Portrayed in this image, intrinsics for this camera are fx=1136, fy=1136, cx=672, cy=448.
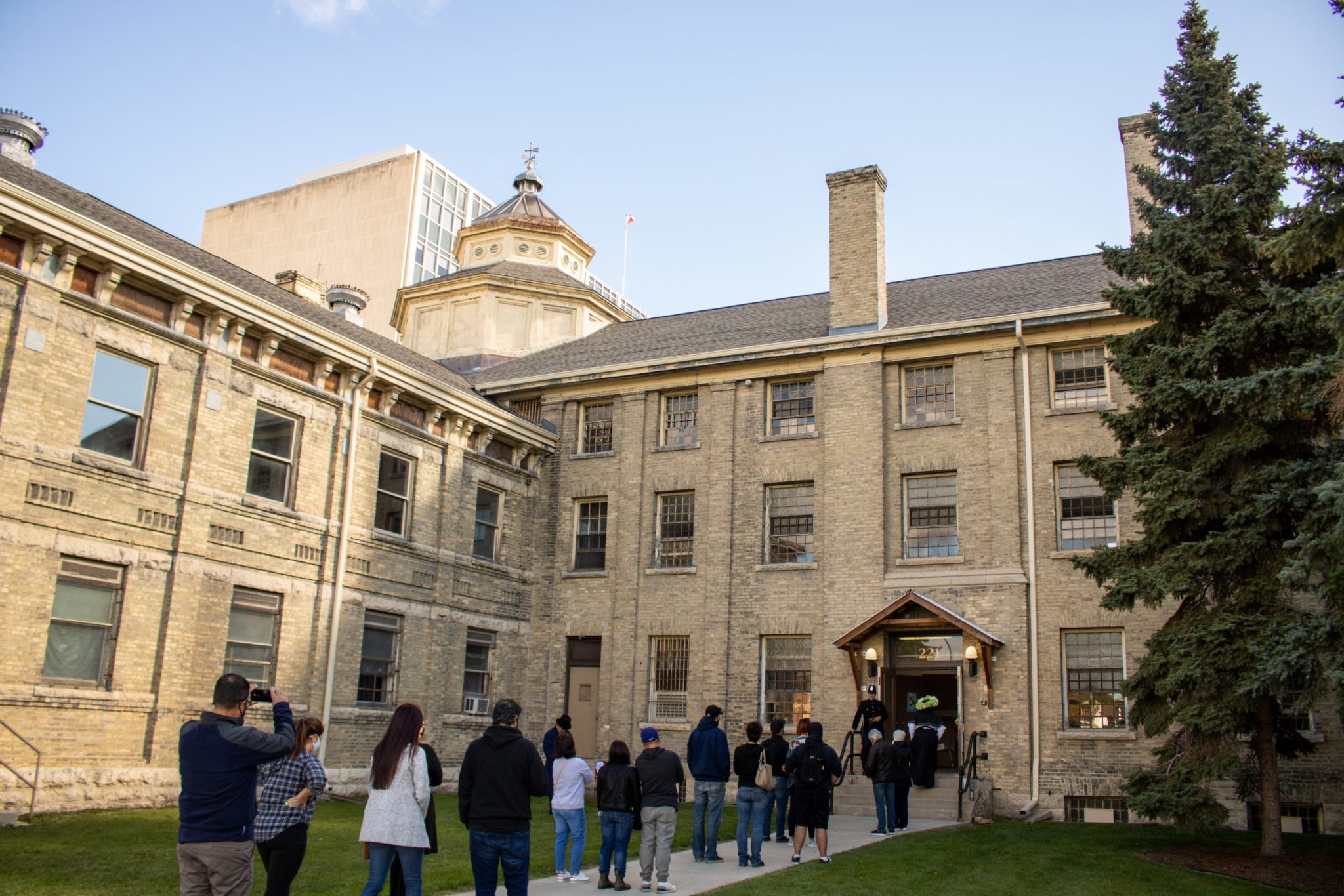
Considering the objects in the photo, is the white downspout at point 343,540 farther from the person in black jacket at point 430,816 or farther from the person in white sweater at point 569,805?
the person in black jacket at point 430,816

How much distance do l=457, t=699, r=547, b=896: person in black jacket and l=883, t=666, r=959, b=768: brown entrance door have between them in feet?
49.6

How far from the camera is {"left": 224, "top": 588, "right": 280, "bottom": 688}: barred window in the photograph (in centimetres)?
1919

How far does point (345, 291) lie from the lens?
29359 mm

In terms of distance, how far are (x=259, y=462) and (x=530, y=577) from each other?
832cm

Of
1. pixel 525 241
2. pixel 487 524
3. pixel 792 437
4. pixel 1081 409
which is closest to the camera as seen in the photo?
pixel 1081 409

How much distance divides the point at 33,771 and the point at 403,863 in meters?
10.2

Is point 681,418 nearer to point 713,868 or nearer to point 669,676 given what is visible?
point 669,676

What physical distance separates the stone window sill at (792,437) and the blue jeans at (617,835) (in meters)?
14.1

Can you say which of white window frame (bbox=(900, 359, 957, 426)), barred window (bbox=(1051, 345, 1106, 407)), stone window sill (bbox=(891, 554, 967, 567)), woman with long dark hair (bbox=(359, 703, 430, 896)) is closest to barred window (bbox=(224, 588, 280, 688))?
woman with long dark hair (bbox=(359, 703, 430, 896))

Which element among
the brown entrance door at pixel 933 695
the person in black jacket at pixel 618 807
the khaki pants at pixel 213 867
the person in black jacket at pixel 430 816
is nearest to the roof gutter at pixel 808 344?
the brown entrance door at pixel 933 695

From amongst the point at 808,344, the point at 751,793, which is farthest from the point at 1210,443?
the point at 808,344

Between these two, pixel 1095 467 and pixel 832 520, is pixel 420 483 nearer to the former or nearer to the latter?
pixel 832 520

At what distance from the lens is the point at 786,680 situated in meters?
24.1

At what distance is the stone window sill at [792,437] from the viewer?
25.0m
